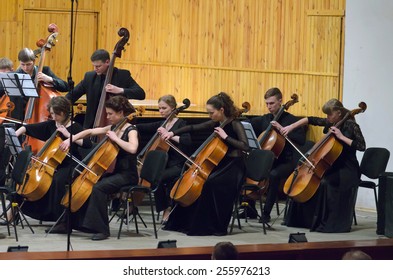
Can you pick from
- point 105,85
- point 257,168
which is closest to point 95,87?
point 105,85

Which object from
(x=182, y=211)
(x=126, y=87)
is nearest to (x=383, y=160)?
(x=182, y=211)

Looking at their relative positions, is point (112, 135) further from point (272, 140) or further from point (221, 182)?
point (272, 140)

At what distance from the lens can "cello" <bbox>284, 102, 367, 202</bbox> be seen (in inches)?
332

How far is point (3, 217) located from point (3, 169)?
0.87 metres

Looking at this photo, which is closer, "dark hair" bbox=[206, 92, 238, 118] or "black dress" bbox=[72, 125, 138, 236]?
"black dress" bbox=[72, 125, 138, 236]

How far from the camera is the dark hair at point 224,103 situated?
8234 millimetres

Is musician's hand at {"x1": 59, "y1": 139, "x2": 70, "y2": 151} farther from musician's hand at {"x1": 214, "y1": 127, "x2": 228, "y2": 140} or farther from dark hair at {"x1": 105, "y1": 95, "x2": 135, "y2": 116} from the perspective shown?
musician's hand at {"x1": 214, "y1": 127, "x2": 228, "y2": 140}

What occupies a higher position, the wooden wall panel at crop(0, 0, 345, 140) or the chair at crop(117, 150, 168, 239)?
the wooden wall panel at crop(0, 0, 345, 140)

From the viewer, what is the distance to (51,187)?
27.4 feet

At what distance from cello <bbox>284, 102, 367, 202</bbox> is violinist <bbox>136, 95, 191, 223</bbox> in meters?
1.09

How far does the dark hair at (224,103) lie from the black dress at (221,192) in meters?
0.09

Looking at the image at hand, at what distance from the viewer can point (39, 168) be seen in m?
7.98

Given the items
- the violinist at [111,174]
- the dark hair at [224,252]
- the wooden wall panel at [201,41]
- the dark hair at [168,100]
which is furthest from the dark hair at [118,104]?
the wooden wall panel at [201,41]

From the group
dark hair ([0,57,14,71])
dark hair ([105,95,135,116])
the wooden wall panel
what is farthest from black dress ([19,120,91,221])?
the wooden wall panel
